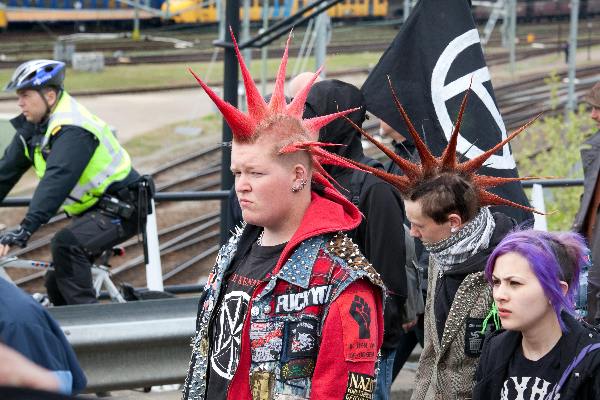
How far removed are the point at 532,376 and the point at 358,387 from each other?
0.74m

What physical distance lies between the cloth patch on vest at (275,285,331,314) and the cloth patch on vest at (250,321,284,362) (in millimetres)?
52

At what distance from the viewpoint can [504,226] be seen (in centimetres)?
476

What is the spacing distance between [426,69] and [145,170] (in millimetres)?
20910

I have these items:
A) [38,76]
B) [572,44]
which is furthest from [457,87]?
[572,44]

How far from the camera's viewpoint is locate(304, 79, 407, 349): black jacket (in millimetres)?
5133

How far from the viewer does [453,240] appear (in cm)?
455

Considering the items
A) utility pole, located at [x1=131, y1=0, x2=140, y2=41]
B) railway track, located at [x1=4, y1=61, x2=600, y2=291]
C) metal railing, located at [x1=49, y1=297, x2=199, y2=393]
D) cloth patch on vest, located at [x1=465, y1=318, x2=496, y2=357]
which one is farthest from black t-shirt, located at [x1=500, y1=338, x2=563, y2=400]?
utility pole, located at [x1=131, y1=0, x2=140, y2=41]

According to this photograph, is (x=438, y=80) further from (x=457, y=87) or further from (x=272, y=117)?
(x=272, y=117)

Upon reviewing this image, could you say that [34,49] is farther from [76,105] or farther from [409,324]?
[409,324]

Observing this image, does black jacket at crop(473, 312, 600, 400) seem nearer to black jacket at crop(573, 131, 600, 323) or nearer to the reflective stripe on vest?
black jacket at crop(573, 131, 600, 323)

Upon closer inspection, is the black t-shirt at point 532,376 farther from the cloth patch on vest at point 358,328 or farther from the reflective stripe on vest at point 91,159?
the reflective stripe on vest at point 91,159

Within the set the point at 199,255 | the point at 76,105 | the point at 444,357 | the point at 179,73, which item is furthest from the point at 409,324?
the point at 179,73

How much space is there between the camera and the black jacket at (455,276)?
4602mm

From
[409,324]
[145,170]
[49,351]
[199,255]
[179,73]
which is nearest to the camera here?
[49,351]
